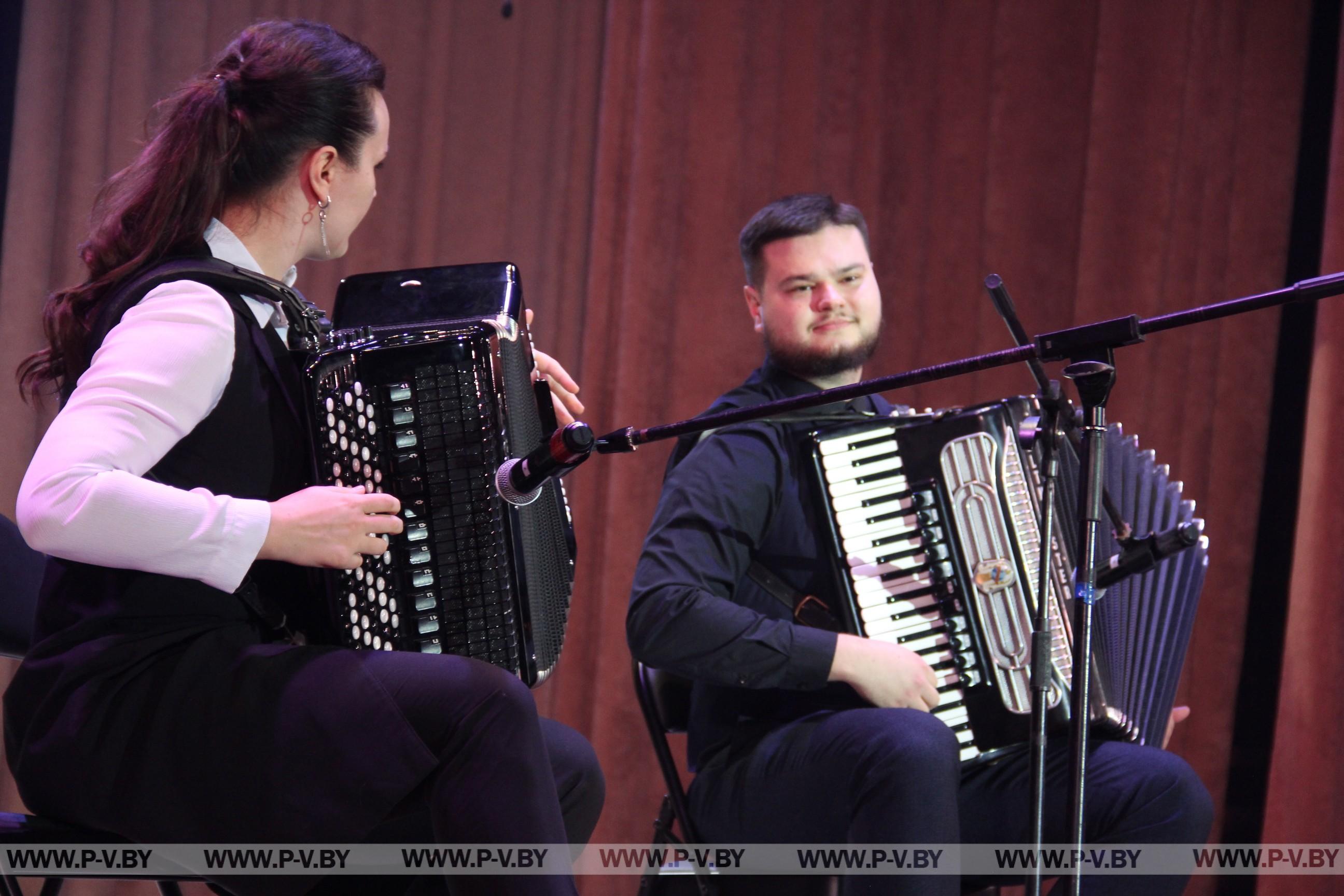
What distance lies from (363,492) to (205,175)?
0.49m

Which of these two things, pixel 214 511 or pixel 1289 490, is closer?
pixel 214 511

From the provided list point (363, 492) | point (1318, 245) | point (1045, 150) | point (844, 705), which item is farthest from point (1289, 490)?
point (363, 492)

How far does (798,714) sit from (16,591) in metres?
1.22

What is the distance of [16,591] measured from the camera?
173 cm

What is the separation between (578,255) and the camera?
3.37 meters

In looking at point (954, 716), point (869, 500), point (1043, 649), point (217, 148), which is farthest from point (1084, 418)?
point (217, 148)

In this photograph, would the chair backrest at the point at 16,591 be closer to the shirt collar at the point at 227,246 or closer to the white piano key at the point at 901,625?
the shirt collar at the point at 227,246

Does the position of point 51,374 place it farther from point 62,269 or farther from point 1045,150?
point 1045,150

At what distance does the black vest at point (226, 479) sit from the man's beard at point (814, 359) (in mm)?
1173

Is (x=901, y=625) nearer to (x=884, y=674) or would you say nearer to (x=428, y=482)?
(x=884, y=674)

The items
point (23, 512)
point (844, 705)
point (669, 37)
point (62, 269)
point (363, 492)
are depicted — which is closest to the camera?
point (23, 512)

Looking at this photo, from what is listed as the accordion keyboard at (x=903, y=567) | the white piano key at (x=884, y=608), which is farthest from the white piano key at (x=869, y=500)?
the white piano key at (x=884, y=608)

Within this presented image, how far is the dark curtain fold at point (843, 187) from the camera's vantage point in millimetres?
3252

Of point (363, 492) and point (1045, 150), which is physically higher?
point (1045, 150)
